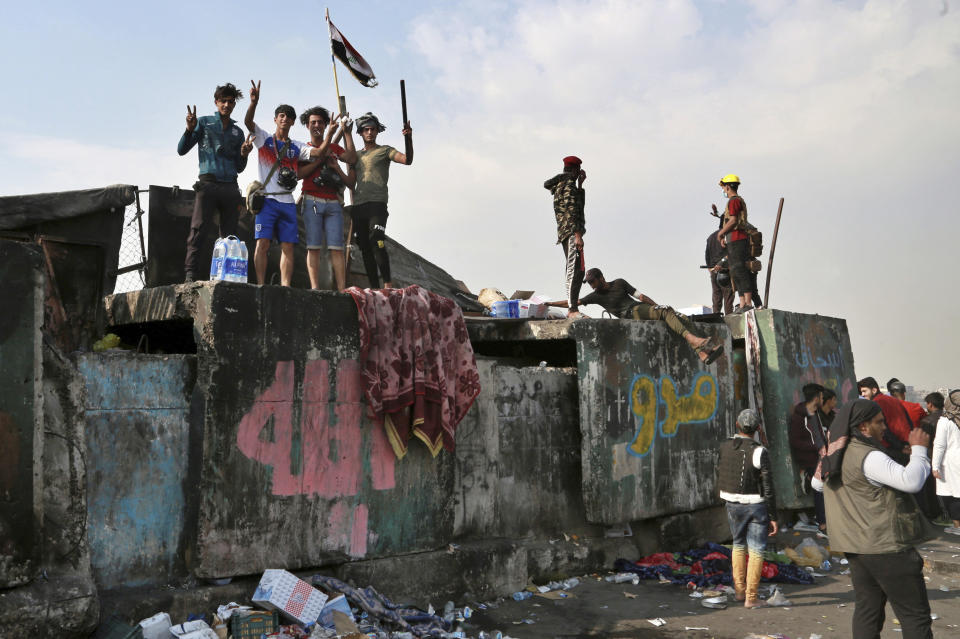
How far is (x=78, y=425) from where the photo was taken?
4.55 m

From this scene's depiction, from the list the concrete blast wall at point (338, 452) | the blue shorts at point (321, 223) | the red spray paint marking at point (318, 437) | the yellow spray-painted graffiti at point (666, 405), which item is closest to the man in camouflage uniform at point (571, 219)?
the concrete blast wall at point (338, 452)

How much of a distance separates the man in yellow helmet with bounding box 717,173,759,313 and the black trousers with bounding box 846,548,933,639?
6.10 meters

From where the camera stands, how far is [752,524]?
629cm

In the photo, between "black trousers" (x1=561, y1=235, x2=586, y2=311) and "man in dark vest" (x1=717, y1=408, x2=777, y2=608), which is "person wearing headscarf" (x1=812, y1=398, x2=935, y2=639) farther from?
"black trousers" (x1=561, y1=235, x2=586, y2=311)

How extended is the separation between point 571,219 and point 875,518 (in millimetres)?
5172

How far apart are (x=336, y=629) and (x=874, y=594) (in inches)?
123

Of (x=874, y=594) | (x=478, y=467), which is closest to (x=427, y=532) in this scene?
(x=478, y=467)

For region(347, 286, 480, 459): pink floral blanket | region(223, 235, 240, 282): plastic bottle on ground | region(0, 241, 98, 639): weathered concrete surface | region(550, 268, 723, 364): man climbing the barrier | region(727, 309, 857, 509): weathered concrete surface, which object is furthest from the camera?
region(727, 309, 857, 509): weathered concrete surface

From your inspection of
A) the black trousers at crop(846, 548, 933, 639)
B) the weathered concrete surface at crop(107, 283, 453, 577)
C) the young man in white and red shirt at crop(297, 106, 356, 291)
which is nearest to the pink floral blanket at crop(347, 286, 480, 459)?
the weathered concrete surface at crop(107, 283, 453, 577)

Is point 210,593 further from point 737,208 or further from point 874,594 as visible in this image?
Answer: point 737,208

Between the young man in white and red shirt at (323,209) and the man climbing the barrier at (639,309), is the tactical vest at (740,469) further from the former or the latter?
the young man in white and red shirt at (323,209)

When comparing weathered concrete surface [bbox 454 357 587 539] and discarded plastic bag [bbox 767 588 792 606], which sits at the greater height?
weathered concrete surface [bbox 454 357 587 539]

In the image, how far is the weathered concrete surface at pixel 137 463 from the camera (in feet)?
15.5

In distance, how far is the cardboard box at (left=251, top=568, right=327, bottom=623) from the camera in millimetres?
5000
